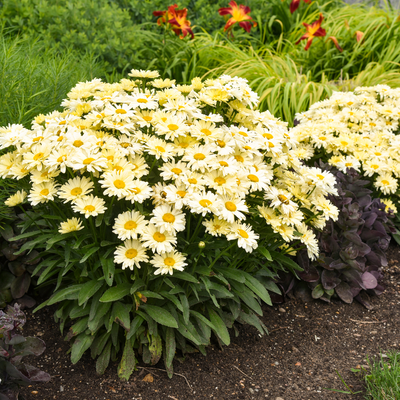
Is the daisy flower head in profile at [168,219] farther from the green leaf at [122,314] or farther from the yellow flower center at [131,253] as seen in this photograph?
the green leaf at [122,314]

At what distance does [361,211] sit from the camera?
10.2 feet

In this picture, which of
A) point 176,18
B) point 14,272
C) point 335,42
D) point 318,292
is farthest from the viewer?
point 335,42

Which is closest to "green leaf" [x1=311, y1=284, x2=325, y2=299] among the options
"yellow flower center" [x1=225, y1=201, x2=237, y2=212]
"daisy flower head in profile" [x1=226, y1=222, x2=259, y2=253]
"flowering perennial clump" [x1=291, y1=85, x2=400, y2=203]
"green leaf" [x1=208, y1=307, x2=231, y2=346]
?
"flowering perennial clump" [x1=291, y1=85, x2=400, y2=203]

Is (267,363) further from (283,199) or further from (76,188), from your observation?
(76,188)

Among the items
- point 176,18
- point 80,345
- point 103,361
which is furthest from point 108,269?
point 176,18

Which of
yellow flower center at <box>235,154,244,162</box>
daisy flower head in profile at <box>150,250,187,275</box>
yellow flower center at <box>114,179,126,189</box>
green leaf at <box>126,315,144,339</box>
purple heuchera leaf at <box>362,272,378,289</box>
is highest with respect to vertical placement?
yellow flower center at <box>114,179,126,189</box>

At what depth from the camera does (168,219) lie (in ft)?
5.97

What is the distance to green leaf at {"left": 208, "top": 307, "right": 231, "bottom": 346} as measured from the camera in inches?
84.6

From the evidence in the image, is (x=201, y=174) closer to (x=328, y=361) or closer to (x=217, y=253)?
(x=217, y=253)

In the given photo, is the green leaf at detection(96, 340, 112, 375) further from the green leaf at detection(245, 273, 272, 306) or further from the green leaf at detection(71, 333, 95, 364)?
the green leaf at detection(245, 273, 272, 306)

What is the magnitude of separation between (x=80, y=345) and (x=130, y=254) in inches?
23.3

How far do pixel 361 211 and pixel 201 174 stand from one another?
5.27ft

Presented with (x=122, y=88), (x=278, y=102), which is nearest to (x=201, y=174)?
(x=122, y=88)

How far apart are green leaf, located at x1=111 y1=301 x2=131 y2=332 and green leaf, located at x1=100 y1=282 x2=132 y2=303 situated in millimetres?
90
